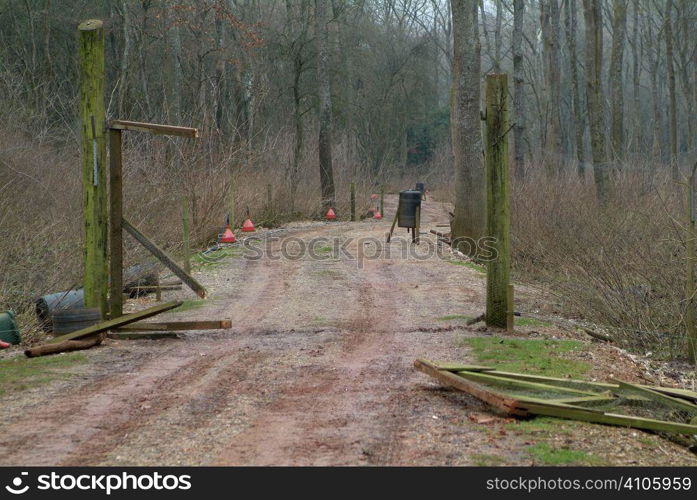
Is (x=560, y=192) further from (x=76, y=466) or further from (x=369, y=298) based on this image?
(x=76, y=466)

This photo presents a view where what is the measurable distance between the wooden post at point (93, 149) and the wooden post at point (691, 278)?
6.17 m

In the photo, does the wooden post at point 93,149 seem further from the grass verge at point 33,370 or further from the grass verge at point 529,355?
the grass verge at point 529,355

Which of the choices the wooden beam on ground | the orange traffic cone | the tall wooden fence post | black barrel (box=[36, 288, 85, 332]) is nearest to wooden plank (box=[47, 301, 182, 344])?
the wooden beam on ground

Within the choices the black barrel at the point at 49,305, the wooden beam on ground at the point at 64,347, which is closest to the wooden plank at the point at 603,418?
the wooden beam on ground at the point at 64,347

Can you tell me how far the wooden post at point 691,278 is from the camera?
9938 millimetres

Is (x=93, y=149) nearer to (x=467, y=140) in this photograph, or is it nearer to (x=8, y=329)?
(x=8, y=329)

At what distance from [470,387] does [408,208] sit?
Answer: 15.8 m

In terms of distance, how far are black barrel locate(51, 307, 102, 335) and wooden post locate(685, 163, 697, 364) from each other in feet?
21.1

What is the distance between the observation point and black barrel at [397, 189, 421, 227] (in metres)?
→ 23.1

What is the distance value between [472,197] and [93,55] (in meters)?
13.1

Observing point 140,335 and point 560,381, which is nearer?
point 560,381

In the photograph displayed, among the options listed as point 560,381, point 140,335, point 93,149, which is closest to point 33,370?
point 140,335

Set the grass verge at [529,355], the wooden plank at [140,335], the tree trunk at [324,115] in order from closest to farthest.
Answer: the grass verge at [529,355] < the wooden plank at [140,335] < the tree trunk at [324,115]

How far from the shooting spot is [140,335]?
1096cm
